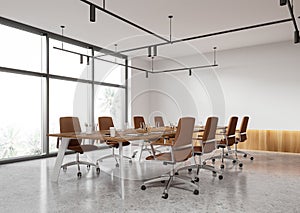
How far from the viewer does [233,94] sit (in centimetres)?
816

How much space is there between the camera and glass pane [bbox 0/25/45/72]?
5.73 metres

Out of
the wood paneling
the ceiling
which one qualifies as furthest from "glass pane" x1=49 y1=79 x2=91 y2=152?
the wood paneling

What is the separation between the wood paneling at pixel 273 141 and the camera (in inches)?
282

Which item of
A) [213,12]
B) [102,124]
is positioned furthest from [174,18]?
[102,124]

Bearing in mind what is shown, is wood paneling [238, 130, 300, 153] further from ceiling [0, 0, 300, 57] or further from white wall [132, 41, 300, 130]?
ceiling [0, 0, 300, 57]

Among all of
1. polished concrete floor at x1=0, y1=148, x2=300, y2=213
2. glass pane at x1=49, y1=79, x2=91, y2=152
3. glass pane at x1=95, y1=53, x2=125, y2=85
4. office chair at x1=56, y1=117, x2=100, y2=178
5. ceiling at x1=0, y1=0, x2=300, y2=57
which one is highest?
ceiling at x1=0, y1=0, x2=300, y2=57

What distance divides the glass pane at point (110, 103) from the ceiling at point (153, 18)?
158 cm

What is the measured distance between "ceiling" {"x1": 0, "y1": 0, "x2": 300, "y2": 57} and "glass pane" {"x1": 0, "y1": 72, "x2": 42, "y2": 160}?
132 centimetres

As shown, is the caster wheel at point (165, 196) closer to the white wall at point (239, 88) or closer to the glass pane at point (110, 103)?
the glass pane at point (110, 103)

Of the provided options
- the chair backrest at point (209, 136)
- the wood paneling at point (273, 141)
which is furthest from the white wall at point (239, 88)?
the chair backrest at point (209, 136)

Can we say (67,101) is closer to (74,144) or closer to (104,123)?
(104,123)

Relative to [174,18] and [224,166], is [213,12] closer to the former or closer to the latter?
[174,18]

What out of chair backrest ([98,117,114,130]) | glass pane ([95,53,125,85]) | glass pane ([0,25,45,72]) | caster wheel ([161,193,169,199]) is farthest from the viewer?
glass pane ([95,53,125,85])

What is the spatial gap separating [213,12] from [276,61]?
3312 mm
